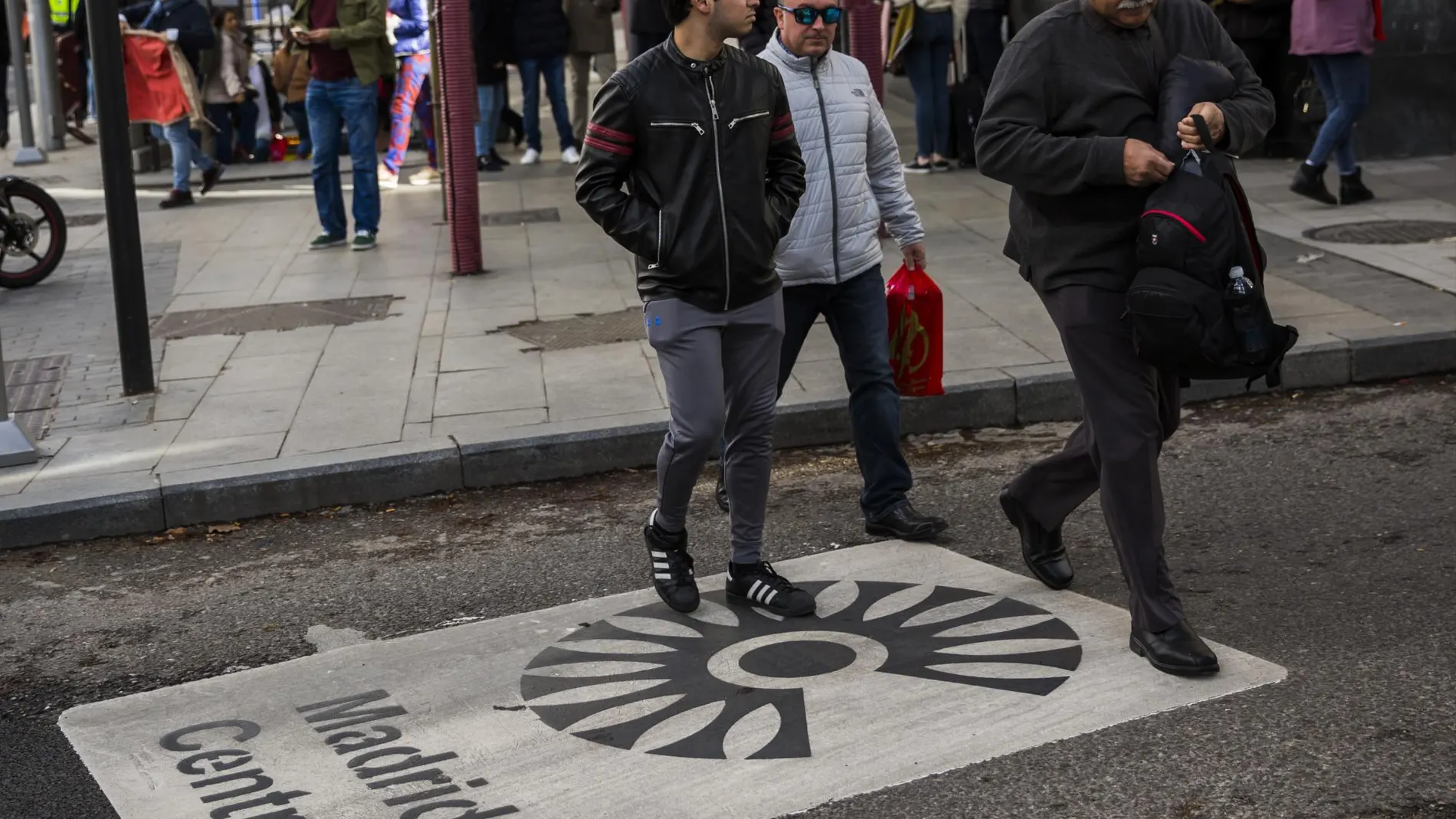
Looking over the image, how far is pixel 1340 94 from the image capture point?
11.3 metres

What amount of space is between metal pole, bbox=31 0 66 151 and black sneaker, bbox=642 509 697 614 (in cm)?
1679

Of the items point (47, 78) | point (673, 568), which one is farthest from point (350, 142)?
point (47, 78)

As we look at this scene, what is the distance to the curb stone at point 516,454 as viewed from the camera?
262 inches

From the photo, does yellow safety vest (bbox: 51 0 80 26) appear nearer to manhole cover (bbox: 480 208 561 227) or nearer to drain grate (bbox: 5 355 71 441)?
manhole cover (bbox: 480 208 561 227)

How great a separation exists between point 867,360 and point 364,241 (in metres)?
6.88

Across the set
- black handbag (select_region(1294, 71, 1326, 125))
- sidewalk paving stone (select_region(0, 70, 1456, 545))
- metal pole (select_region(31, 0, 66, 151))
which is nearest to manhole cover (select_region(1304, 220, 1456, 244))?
sidewalk paving stone (select_region(0, 70, 1456, 545))

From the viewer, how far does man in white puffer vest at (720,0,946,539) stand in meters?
5.82

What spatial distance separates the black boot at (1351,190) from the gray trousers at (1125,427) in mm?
7540

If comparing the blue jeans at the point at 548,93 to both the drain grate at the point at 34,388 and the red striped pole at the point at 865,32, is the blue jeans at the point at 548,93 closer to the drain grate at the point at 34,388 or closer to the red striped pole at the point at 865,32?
the red striped pole at the point at 865,32

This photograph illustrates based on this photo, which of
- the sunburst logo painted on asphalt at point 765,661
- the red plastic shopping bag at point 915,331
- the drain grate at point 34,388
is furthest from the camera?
the drain grate at point 34,388

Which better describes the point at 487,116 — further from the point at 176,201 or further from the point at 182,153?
Answer: the point at 176,201

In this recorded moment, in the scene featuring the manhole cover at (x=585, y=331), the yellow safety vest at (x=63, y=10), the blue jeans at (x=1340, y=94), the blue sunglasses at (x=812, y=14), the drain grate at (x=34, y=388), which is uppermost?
the blue sunglasses at (x=812, y=14)

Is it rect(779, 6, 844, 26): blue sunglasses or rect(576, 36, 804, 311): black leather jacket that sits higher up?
rect(779, 6, 844, 26): blue sunglasses

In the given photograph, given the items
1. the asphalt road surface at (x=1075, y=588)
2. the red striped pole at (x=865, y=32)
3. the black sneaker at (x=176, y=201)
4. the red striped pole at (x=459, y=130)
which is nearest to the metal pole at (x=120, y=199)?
the asphalt road surface at (x=1075, y=588)
